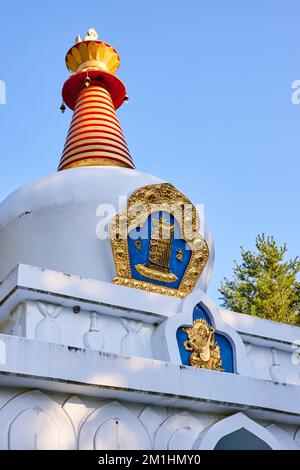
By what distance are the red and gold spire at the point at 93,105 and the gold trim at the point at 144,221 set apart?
6.19 feet

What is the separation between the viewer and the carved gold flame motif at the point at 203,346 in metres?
8.05


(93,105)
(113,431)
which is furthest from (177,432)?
(93,105)

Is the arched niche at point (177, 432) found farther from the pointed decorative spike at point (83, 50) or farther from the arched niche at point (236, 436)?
the pointed decorative spike at point (83, 50)

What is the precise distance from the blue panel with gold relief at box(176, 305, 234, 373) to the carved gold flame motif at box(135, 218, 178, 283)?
0.79 metres

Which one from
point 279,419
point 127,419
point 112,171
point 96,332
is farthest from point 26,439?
point 112,171

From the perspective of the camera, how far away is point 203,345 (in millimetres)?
8203

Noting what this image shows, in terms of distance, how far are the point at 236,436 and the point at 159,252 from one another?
2.71 m

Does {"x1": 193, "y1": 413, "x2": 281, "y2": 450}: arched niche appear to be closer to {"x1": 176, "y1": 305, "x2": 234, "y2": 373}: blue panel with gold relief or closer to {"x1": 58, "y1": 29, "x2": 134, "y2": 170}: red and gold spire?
{"x1": 176, "y1": 305, "x2": 234, "y2": 373}: blue panel with gold relief

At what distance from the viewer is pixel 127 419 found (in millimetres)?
7023

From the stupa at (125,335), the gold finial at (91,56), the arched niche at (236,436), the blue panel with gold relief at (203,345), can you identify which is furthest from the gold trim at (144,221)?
the gold finial at (91,56)

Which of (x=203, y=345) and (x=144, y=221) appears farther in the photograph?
(x=144, y=221)

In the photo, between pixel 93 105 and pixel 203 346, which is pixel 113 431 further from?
pixel 93 105

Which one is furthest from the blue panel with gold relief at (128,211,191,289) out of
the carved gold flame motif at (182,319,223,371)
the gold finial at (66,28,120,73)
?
the gold finial at (66,28,120,73)
